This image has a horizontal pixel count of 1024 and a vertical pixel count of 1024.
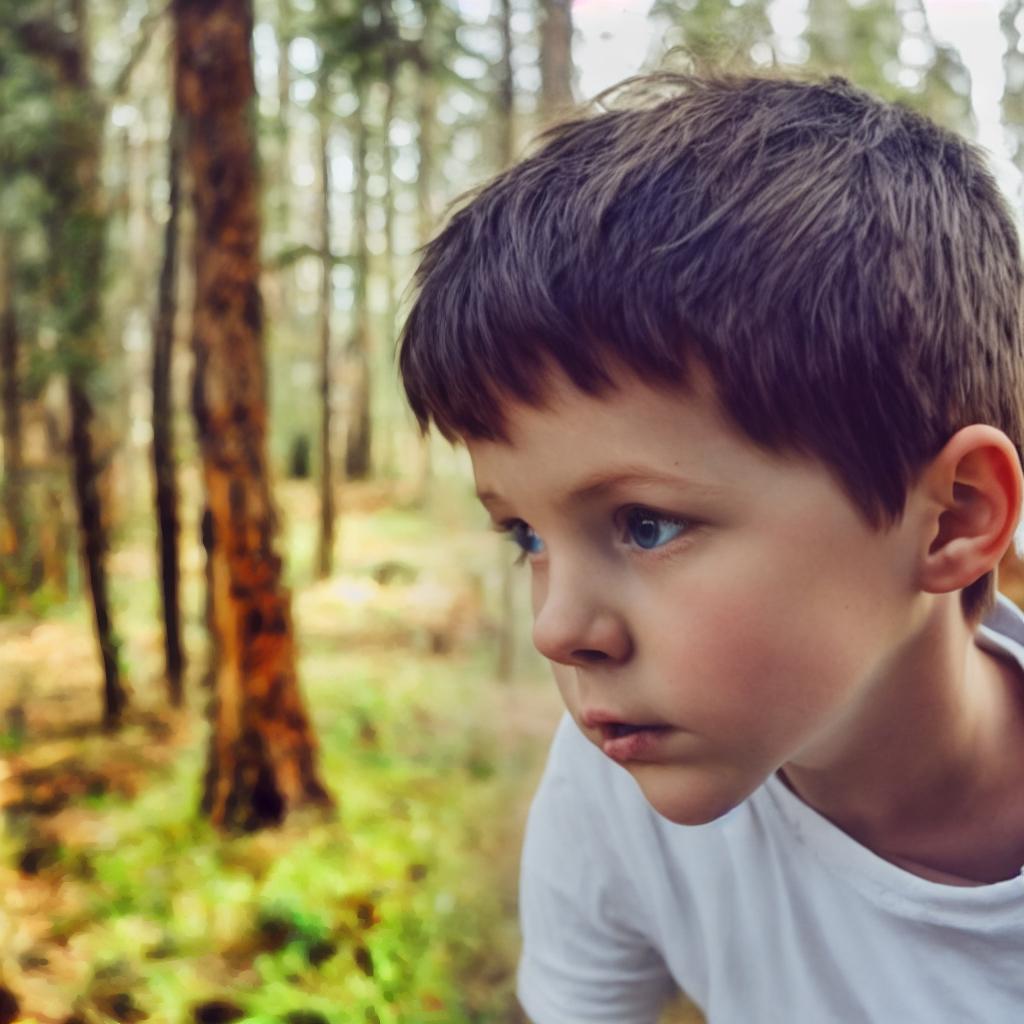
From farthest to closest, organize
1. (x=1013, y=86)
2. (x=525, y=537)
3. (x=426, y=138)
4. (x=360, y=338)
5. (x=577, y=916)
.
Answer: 1. (x=360, y=338)
2. (x=426, y=138)
3. (x=1013, y=86)
4. (x=577, y=916)
5. (x=525, y=537)

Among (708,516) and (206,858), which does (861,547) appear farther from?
(206,858)

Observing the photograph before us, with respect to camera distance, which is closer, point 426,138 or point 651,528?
point 651,528

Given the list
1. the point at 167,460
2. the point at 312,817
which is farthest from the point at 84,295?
the point at 312,817

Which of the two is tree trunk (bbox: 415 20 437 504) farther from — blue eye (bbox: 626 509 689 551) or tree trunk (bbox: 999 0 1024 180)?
blue eye (bbox: 626 509 689 551)

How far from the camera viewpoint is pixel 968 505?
1.69 feet

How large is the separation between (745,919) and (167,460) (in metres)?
1.41

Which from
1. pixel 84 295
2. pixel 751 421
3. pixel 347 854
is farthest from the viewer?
pixel 84 295

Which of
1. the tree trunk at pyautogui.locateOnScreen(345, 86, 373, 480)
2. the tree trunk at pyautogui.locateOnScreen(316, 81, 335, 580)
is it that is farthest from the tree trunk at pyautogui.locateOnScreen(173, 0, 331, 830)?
the tree trunk at pyautogui.locateOnScreen(345, 86, 373, 480)

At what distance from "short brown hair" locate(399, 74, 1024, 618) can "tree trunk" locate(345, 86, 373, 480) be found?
140cm

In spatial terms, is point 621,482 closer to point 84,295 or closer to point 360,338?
point 84,295

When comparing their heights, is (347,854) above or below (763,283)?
below

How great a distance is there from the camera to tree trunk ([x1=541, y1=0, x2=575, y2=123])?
4.82 ft

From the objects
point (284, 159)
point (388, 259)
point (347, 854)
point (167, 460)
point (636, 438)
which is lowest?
point (347, 854)

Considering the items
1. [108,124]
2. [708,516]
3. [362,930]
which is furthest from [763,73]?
[108,124]
